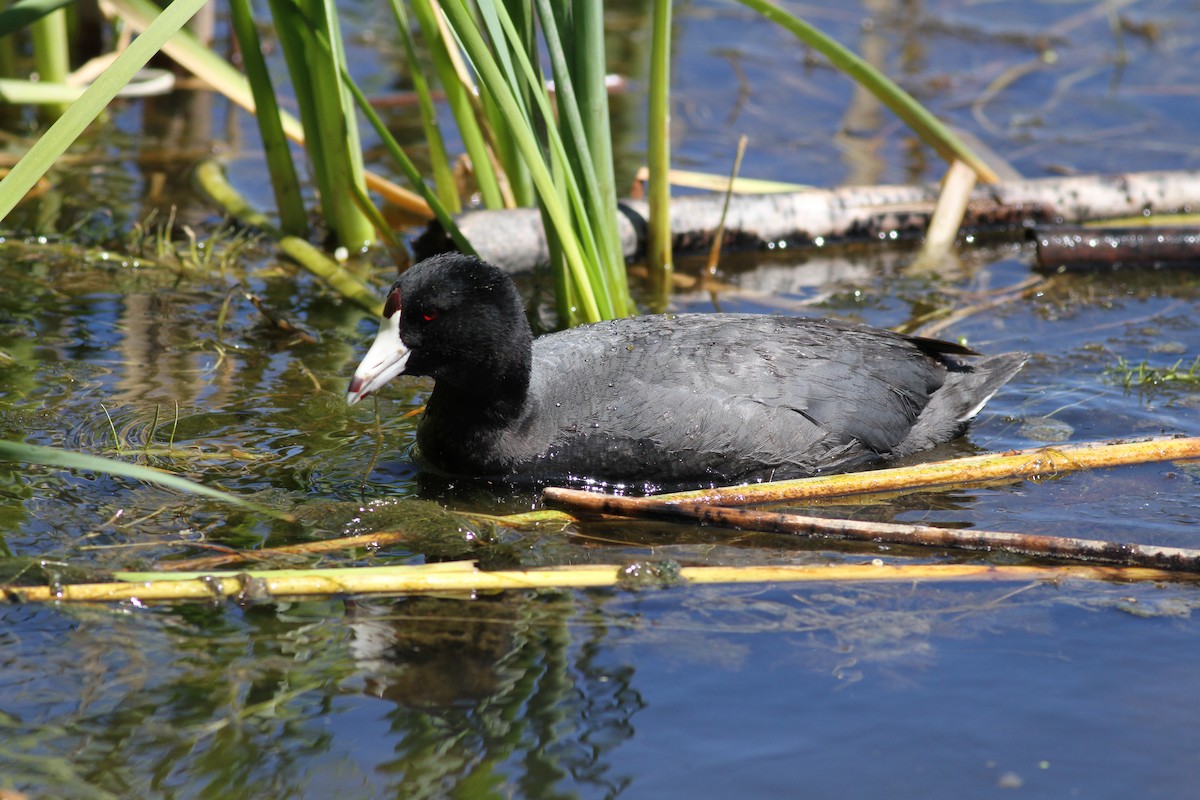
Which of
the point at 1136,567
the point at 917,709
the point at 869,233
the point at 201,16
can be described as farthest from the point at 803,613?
the point at 201,16

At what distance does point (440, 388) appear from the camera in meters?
4.14

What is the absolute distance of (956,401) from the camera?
455cm

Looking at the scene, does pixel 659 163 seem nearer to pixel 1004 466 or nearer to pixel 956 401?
pixel 956 401

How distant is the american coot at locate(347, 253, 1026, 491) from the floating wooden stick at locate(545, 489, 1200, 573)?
26 cm

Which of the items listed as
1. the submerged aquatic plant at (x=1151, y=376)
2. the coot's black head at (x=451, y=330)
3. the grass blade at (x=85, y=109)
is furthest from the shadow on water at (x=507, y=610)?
the grass blade at (x=85, y=109)

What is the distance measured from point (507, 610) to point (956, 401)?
1960 mm

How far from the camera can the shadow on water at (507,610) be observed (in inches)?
107

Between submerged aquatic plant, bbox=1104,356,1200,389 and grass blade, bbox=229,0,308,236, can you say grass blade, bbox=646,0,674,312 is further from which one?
submerged aquatic plant, bbox=1104,356,1200,389

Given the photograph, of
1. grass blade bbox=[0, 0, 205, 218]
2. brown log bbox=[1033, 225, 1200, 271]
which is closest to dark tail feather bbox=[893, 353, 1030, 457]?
brown log bbox=[1033, 225, 1200, 271]

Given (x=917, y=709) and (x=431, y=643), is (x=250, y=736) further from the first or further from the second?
(x=917, y=709)

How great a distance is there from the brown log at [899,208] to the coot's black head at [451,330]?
218cm

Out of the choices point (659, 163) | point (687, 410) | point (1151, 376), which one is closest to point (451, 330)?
point (687, 410)

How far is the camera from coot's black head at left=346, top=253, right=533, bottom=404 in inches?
153

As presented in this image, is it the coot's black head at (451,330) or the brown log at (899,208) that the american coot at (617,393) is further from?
the brown log at (899,208)
